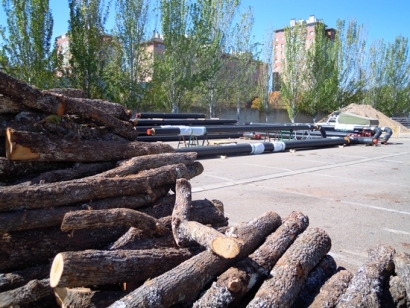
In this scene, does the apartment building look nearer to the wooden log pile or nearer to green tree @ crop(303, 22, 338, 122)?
green tree @ crop(303, 22, 338, 122)

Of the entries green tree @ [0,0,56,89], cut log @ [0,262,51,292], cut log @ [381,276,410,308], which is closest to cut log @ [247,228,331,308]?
cut log @ [381,276,410,308]

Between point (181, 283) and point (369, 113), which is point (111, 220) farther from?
point (369, 113)

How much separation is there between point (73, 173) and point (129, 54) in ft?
78.5

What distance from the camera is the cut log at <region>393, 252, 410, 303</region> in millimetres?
3061

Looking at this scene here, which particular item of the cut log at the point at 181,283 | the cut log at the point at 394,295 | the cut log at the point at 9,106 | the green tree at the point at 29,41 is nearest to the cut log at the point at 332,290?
the cut log at the point at 394,295

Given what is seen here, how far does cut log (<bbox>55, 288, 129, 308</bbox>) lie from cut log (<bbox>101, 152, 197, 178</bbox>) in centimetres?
145

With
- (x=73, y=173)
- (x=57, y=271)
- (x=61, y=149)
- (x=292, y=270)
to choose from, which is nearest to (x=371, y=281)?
(x=292, y=270)

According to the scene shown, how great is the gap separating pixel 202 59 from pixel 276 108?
630 inches

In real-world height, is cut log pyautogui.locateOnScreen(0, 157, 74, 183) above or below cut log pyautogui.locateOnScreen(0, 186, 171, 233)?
above

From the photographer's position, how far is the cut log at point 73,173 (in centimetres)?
368

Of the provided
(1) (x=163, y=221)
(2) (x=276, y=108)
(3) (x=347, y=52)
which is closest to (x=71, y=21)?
(1) (x=163, y=221)

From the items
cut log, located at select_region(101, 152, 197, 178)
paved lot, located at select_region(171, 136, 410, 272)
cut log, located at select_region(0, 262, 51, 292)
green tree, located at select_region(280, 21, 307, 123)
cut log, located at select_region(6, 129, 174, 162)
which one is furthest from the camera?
green tree, located at select_region(280, 21, 307, 123)

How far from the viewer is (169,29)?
27.6 meters

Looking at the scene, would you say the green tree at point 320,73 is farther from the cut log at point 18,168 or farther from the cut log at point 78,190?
the cut log at point 18,168
